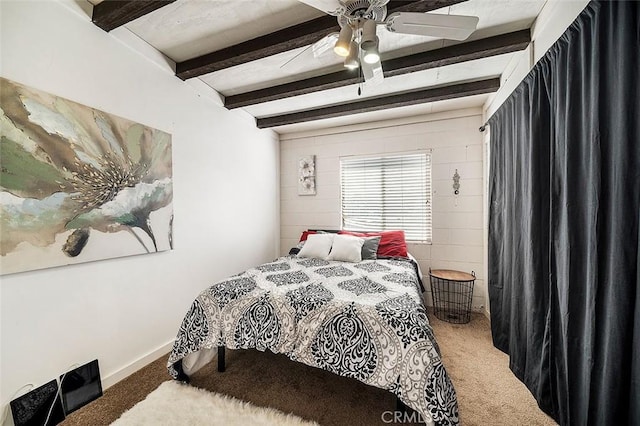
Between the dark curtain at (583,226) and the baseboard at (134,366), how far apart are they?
2.80m

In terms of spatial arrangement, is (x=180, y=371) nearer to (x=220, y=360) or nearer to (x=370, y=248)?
(x=220, y=360)

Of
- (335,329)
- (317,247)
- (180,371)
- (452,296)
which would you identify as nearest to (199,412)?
(180,371)

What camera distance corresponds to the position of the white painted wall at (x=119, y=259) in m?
1.39

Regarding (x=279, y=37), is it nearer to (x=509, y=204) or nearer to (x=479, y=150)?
(x=509, y=204)

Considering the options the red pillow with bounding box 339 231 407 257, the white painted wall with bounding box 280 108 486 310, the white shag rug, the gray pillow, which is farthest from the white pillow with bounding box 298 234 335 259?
the white shag rug

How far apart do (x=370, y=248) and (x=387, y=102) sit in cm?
175

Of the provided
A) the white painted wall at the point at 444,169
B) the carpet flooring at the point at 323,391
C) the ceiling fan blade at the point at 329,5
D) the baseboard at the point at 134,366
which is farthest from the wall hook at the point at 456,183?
Answer: the baseboard at the point at 134,366

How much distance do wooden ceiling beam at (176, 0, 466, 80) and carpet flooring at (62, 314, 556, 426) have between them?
8.13ft

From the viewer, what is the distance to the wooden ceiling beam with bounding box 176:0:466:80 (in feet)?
4.83

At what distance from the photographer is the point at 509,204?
2.07m

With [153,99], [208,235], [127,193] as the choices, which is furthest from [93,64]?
[208,235]

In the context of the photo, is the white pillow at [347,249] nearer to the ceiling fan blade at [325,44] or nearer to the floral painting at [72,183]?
the floral painting at [72,183]

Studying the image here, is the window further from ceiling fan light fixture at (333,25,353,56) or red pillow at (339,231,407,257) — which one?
ceiling fan light fixture at (333,25,353,56)

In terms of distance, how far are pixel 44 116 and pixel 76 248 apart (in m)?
Answer: 0.82
